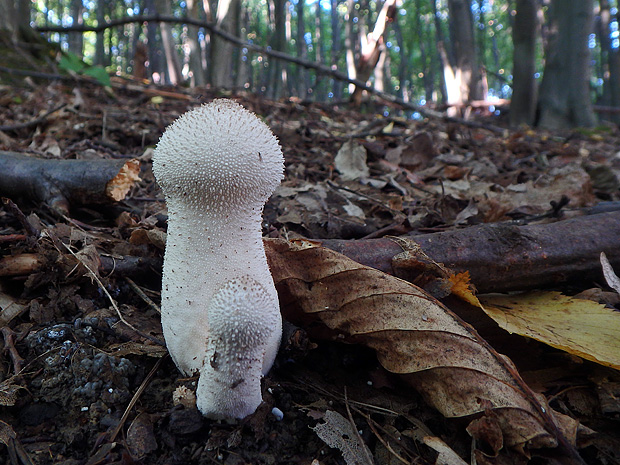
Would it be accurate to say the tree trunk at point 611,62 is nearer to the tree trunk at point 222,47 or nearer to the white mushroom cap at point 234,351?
the tree trunk at point 222,47

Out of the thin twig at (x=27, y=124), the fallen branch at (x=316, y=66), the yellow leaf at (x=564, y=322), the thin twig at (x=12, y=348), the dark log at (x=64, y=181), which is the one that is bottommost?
the thin twig at (x=12, y=348)

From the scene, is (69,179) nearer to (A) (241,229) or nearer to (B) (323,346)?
(A) (241,229)

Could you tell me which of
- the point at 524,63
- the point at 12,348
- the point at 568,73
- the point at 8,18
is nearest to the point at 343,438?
the point at 12,348

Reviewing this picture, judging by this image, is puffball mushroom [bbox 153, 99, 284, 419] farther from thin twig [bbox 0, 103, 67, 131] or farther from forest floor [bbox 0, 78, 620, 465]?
thin twig [bbox 0, 103, 67, 131]

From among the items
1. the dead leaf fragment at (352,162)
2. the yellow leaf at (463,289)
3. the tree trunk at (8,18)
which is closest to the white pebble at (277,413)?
the yellow leaf at (463,289)

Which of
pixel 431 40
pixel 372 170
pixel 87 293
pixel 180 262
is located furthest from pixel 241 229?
pixel 431 40

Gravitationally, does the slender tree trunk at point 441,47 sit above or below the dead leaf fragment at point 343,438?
above

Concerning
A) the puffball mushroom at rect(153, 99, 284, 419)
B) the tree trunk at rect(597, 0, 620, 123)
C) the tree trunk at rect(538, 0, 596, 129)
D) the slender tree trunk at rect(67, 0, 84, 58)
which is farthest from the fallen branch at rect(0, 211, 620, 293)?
the slender tree trunk at rect(67, 0, 84, 58)

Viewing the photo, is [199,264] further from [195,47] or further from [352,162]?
[195,47]
